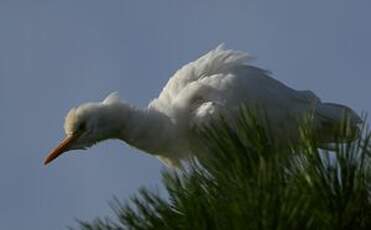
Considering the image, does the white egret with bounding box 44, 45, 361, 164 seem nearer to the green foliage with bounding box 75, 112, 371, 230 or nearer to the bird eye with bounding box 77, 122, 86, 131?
the bird eye with bounding box 77, 122, 86, 131

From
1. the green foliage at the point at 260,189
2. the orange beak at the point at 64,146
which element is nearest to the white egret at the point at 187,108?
the orange beak at the point at 64,146

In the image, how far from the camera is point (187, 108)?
738 cm

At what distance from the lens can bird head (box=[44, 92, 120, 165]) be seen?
7672 mm

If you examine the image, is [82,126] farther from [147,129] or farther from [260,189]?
[260,189]

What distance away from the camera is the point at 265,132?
3604 millimetres

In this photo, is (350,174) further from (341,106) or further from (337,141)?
(341,106)

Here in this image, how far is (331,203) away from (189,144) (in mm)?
3896

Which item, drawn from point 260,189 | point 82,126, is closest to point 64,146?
point 82,126

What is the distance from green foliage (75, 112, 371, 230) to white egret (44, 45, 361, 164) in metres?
Result: 3.46

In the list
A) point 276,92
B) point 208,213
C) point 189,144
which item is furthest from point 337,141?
point 276,92

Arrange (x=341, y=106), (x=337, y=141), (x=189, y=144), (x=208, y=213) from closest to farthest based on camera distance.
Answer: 1. (x=208, y=213)
2. (x=337, y=141)
3. (x=189, y=144)
4. (x=341, y=106)

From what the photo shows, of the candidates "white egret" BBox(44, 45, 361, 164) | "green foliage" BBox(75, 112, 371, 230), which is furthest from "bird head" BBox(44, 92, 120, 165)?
"green foliage" BBox(75, 112, 371, 230)

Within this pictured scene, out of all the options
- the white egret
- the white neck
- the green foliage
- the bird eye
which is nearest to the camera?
the green foliage

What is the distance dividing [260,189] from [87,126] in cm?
470
